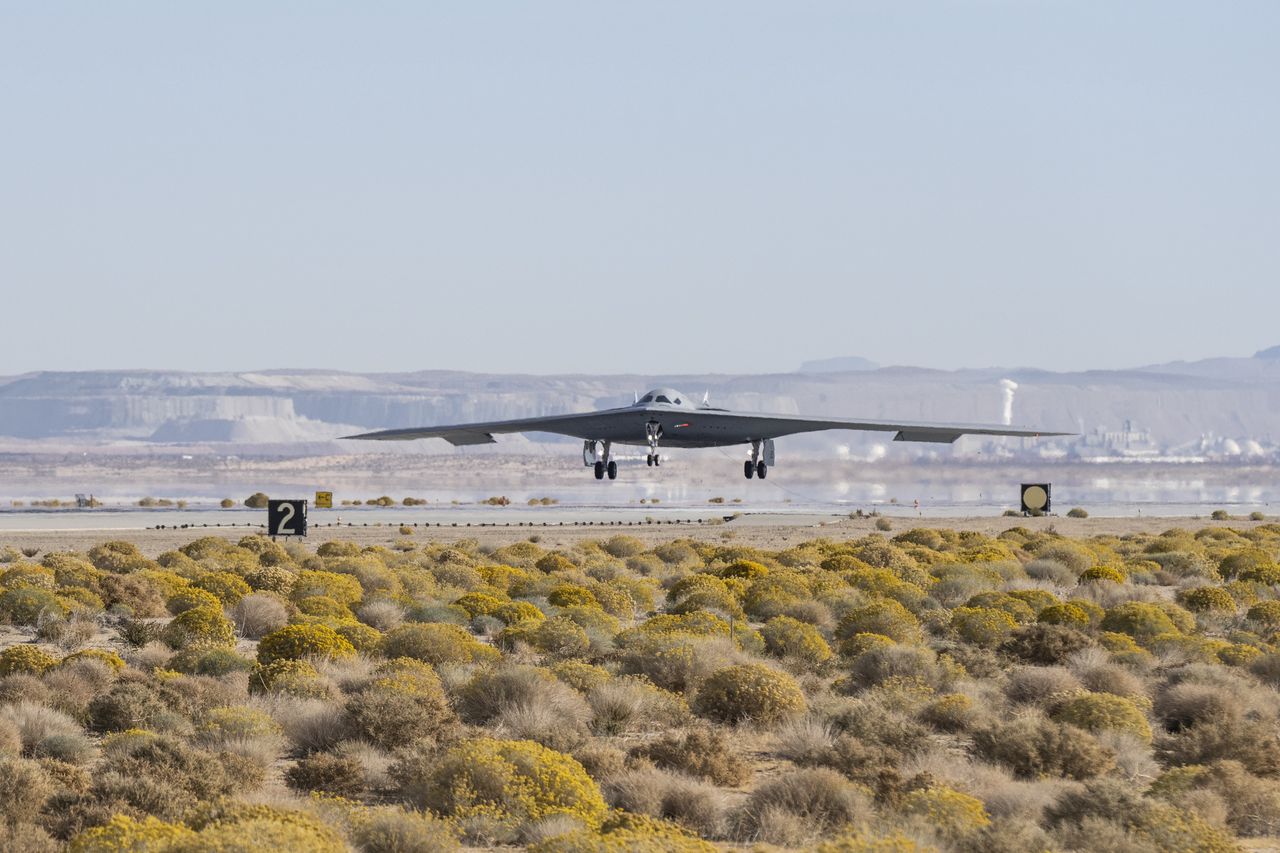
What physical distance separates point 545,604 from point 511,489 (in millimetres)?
145023

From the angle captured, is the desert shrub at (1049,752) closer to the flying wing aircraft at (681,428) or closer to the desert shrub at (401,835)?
the desert shrub at (401,835)

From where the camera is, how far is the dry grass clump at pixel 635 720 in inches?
576

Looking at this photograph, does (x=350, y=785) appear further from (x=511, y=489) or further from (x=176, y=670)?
(x=511, y=489)

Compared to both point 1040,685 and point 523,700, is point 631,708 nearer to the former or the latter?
point 523,700

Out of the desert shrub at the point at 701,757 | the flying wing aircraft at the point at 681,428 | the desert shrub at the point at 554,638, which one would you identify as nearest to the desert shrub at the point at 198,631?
the desert shrub at the point at 554,638

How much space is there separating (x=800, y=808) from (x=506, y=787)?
286 cm

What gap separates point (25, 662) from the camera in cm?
2367

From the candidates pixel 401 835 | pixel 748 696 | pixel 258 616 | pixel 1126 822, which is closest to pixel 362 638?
pixel 258 616

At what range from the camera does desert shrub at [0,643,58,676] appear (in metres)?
23.6

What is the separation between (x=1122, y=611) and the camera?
1186 inches

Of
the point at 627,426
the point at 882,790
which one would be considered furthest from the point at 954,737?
the point at 627,426

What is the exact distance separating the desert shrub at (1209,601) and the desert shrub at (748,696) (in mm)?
15546

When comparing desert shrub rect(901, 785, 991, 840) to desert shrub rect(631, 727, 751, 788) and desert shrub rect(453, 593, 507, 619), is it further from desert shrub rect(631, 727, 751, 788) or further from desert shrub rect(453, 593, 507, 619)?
desert shrub rect(453, 593, 507, 619)

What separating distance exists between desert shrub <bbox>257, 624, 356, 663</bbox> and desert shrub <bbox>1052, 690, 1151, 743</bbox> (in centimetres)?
1118
